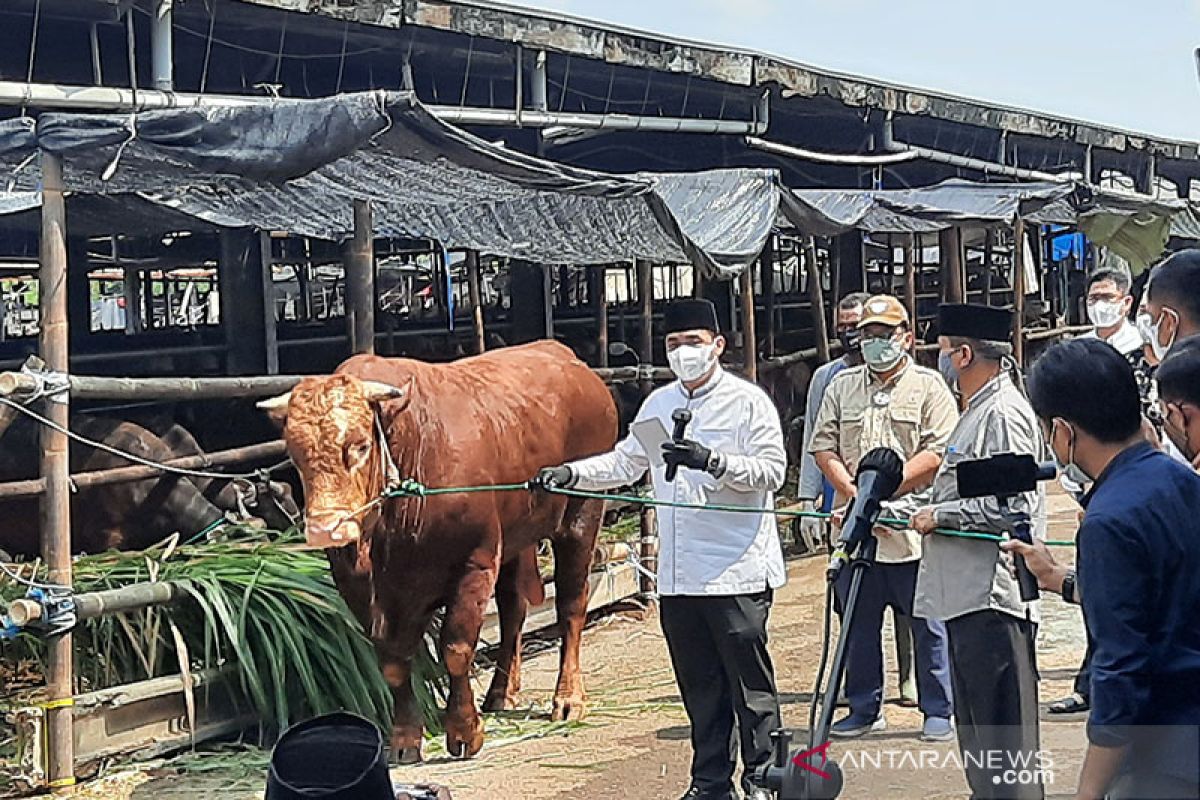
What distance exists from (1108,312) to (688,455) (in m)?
3.58

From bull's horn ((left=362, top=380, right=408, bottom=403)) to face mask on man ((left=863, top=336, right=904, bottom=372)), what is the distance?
2116mm

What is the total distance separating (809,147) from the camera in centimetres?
1756

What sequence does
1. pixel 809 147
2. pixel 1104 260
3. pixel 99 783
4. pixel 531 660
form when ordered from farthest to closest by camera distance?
pixel 1104 260 → pixel 809 147 → pixel 531 660 → pixel 99 783

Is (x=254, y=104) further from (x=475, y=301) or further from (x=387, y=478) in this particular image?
(x=475, y=301)

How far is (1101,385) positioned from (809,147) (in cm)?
1479

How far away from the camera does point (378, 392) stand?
5902 millimetres

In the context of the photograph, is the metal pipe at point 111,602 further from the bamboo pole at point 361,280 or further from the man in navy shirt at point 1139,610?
the man in navy shirt at point 1139,610

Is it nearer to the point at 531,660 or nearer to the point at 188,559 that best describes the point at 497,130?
the point at 531,660

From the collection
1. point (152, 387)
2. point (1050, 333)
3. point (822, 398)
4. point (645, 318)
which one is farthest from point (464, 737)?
point (1050, 333)

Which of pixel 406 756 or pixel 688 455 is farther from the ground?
pixel 688 455

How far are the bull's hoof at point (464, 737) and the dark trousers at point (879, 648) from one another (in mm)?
1659

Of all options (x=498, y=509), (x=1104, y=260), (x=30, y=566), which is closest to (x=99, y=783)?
(x=30, y=566)

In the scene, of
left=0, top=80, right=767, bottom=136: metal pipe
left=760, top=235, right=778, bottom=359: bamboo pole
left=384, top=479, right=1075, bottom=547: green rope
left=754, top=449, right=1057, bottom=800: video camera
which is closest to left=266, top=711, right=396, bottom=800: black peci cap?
left=754, top=449, right=1057, bottom=800: video camera

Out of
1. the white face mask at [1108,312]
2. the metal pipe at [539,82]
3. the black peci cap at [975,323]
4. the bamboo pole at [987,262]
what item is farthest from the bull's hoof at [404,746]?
the bamboo pole at [987,262]
